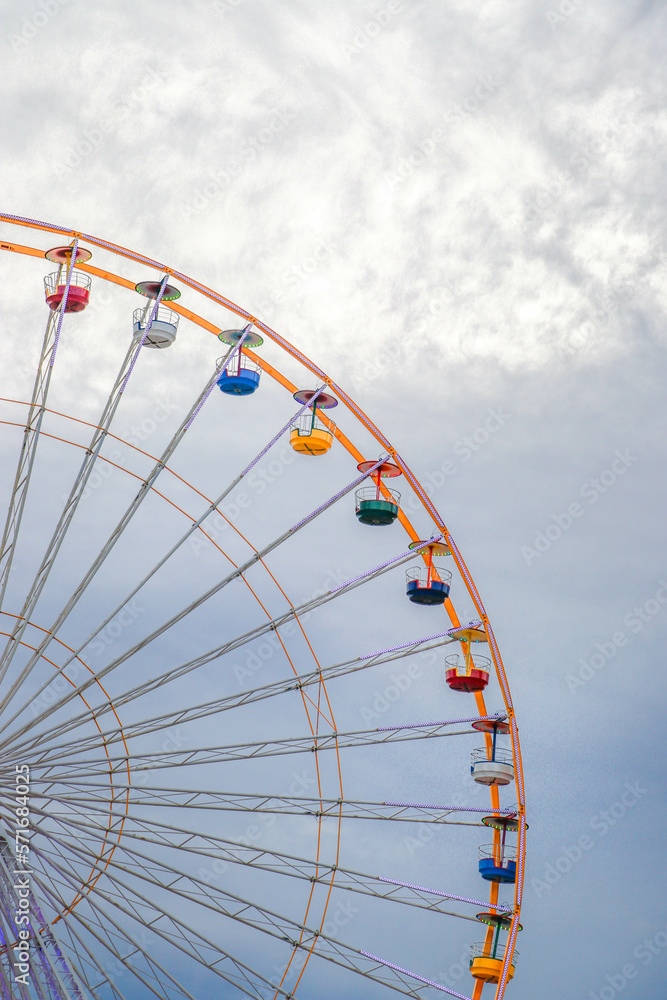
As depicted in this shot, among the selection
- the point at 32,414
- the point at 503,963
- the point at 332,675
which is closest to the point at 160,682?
the point at 332,675

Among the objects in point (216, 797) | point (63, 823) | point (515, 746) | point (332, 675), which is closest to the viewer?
point (63, 823)

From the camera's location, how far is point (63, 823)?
22938 millimetres

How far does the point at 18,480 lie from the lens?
23375 mm

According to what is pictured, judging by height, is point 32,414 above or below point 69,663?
above

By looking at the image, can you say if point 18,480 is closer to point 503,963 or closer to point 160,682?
point 160,682

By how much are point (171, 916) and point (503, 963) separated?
7868 mm

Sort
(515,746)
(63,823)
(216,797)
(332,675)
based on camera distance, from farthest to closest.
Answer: (515,746)
(332,675)
(216,797)
(63,823)

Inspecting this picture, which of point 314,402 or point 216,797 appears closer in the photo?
point 216,797

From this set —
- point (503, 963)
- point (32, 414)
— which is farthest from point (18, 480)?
point (503, 963)

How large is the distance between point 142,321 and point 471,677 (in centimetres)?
1082

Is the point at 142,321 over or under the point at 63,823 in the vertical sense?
over

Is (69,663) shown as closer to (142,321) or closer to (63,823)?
(63,823)

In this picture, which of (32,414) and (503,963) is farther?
(503,963)

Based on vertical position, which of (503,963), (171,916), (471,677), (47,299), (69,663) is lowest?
(171,916)
